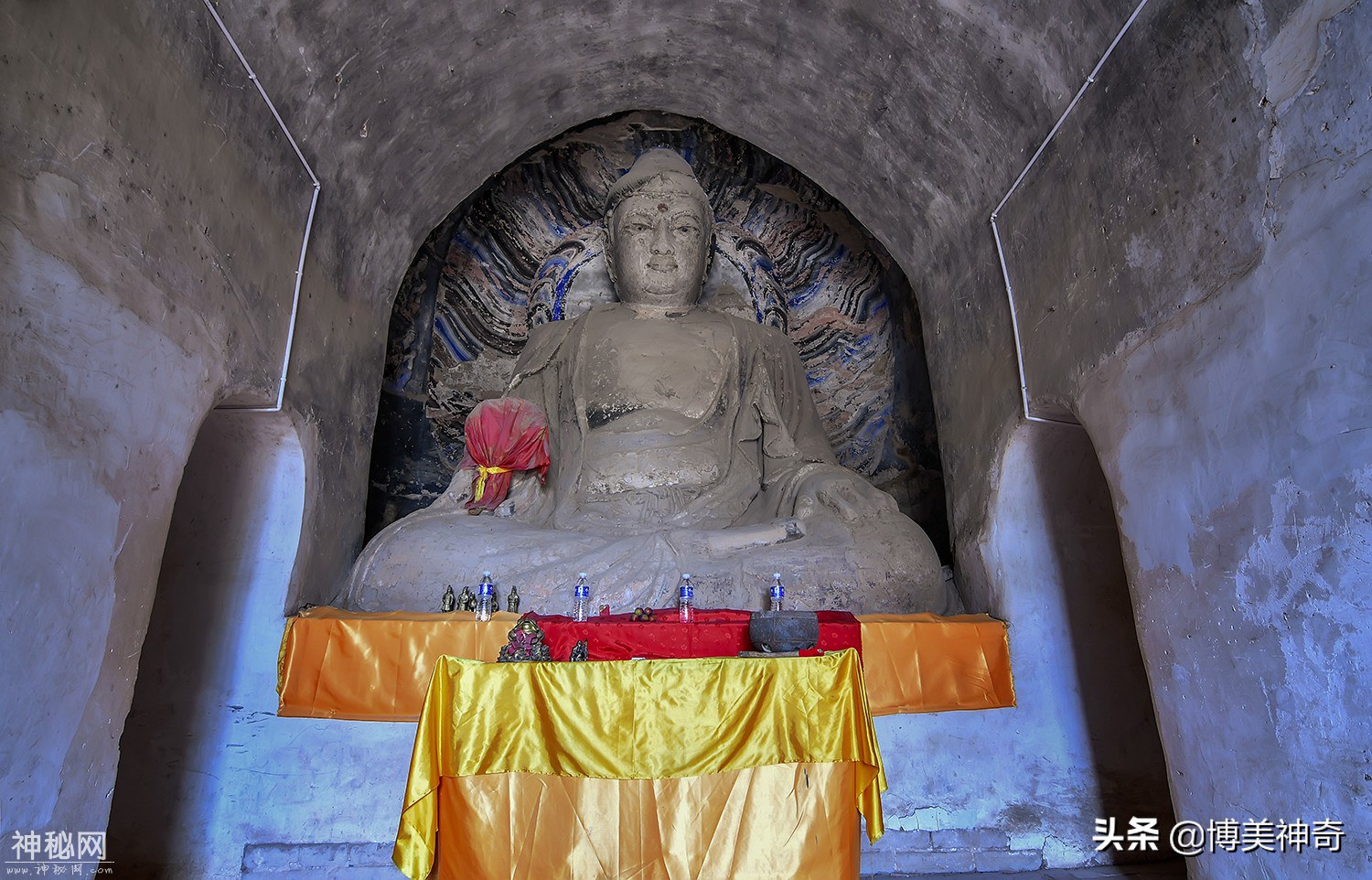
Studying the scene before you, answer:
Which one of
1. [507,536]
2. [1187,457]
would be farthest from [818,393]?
[1187,457]

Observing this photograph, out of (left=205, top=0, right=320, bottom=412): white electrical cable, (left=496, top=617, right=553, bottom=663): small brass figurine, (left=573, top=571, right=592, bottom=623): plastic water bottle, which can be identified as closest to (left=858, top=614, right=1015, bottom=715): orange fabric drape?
(left=573, top=571, right=592, bottom=623): plastic water bottle

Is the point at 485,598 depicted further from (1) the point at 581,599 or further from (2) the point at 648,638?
(2) the point at 648,638

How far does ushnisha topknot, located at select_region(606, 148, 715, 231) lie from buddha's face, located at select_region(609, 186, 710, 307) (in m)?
0.03

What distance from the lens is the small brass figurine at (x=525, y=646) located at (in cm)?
226

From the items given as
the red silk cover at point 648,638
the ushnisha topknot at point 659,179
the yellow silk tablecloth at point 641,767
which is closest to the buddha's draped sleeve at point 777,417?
the ushnisha topknot at point 659,179

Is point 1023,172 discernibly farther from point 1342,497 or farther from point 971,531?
point 1342,497

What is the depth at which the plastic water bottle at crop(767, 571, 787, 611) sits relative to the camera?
2889 mm

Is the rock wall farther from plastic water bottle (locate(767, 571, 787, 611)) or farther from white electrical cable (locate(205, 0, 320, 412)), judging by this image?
white electrical cable (locate(205, 0, 320, 412))

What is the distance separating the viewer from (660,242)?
453 centimetres

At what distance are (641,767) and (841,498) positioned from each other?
6.16 ft

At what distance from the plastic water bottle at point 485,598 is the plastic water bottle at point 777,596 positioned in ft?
3.23

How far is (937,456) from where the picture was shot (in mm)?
4340

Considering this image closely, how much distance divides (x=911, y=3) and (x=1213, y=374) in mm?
1842

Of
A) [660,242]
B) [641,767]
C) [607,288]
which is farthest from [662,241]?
[641,767]
